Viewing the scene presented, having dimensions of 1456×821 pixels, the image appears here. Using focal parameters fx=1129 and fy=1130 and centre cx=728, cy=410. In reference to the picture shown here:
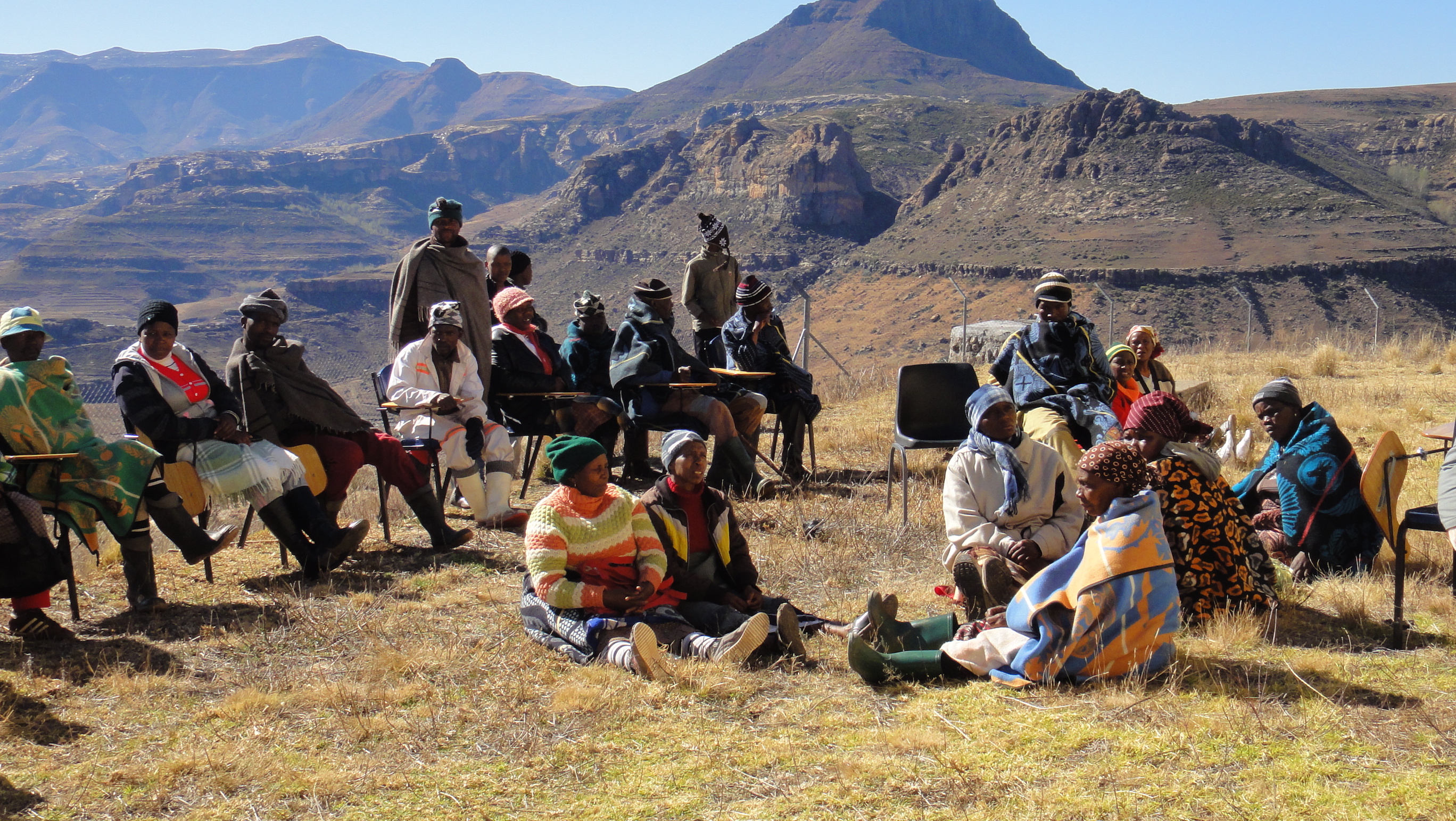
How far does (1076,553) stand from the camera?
150 inches

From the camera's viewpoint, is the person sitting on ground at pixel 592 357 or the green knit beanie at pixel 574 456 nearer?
the green knit beanie at pixel 574 456

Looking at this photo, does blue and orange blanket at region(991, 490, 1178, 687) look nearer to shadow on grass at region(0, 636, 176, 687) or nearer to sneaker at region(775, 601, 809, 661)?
sneaker at region(775, 601, 809, 661)

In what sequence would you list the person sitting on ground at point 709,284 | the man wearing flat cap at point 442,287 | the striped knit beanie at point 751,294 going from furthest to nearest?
the person sitting on ground at point 709,284 → the striped knit beanie at point 751,294 → the man wearing flat cap at point 442,287

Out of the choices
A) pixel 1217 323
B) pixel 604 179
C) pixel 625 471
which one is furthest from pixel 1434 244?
pixel 604 179

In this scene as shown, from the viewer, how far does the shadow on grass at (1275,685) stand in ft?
12.3

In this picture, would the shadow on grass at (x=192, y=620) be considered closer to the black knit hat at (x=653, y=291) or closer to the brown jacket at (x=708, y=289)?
the black knit hat at (x=653, y=291)

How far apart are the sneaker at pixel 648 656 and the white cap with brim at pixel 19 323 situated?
116 inches

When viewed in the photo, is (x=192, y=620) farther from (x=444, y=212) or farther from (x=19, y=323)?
(x=444, y=212)

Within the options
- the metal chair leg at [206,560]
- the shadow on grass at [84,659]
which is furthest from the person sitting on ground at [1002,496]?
the metal chair leg at [206,560]

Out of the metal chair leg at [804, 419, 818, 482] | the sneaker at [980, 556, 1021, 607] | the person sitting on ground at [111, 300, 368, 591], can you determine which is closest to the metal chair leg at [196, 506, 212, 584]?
the person sitting on ground at [111, 300, 368, 591]

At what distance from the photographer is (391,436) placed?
6559 millimetres

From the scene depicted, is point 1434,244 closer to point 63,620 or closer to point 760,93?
point 63,620

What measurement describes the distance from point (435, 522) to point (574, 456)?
7.09 feet

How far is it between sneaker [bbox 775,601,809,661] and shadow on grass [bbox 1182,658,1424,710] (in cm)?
132
